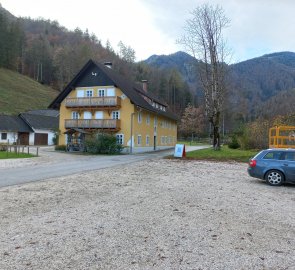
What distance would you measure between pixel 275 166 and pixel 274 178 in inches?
18.7

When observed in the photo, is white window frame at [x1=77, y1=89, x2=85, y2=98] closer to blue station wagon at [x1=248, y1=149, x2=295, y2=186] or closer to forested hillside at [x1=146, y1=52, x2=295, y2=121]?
blue station wagon at [x1=248, y1=149, x2=295, y2=186]

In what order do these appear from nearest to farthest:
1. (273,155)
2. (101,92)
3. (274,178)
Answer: (274,178), (273,155), (101,92)

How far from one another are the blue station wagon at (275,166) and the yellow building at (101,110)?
23992 millimetres

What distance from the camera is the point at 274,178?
1317cm

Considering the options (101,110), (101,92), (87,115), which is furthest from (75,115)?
(101,92)

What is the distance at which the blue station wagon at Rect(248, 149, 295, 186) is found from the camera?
1299 cm

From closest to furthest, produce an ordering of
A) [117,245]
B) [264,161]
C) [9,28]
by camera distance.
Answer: [117,245], [264,161], [9,28]

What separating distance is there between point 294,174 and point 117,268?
10274 mm

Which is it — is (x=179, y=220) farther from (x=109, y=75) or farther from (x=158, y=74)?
(x=158, y=74)

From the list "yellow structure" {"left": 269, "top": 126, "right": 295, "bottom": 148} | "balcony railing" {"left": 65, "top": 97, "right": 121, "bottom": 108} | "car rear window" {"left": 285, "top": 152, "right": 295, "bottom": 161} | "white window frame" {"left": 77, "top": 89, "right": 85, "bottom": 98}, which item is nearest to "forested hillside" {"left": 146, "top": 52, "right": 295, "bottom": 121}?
"white window frame" {"left": 77, "top": 89, "right": 85, "bottom": 98}

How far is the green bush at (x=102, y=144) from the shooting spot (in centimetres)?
3377

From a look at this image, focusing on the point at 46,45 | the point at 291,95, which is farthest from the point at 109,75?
the point at 46,45

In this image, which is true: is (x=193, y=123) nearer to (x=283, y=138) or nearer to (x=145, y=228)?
(x=283, y=138)

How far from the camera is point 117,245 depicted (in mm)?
5508
